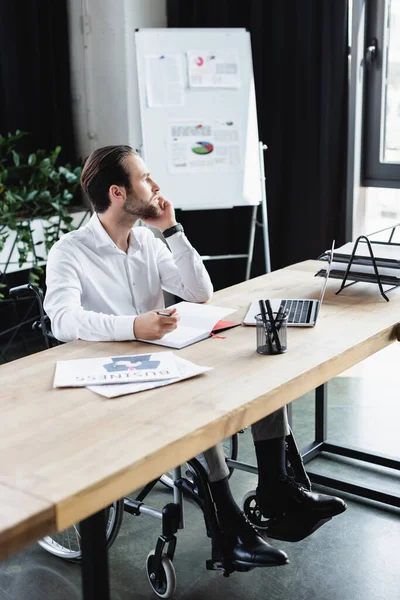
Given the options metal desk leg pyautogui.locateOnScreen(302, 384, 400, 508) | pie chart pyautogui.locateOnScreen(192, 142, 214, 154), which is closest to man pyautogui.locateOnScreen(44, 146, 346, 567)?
metal desk leg pyautogui.locateOnScreen(302, 384, 400, 508)

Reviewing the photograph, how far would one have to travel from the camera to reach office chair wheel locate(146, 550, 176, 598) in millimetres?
2033

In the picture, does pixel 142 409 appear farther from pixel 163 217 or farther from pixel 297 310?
pixel 163 217

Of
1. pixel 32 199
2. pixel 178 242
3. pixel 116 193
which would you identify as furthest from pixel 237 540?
pixel 32 199

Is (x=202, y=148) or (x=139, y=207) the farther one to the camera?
(x=202, y=148)

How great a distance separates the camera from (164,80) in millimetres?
4129

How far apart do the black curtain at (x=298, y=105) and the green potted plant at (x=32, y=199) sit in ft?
4.03

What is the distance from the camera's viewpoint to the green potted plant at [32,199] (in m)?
3.98

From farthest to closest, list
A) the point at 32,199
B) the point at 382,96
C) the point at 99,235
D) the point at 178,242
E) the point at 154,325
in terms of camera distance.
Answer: the point at 382,96
the point at 32,199
the point at 178,242
the point at 99,235
the point at 154,325

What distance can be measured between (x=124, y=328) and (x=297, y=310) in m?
0.55

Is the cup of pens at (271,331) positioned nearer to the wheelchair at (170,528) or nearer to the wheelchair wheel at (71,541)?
the wheelchair at (170,528)

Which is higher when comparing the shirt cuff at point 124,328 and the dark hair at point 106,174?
the dark hair at point 106,174

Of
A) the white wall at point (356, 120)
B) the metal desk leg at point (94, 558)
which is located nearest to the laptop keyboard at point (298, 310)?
the metal desk leg at point (94, 558)

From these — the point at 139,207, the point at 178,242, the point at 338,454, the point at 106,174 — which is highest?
the point at 106,174

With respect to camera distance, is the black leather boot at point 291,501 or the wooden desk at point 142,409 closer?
the wooden desk at point 142,409
